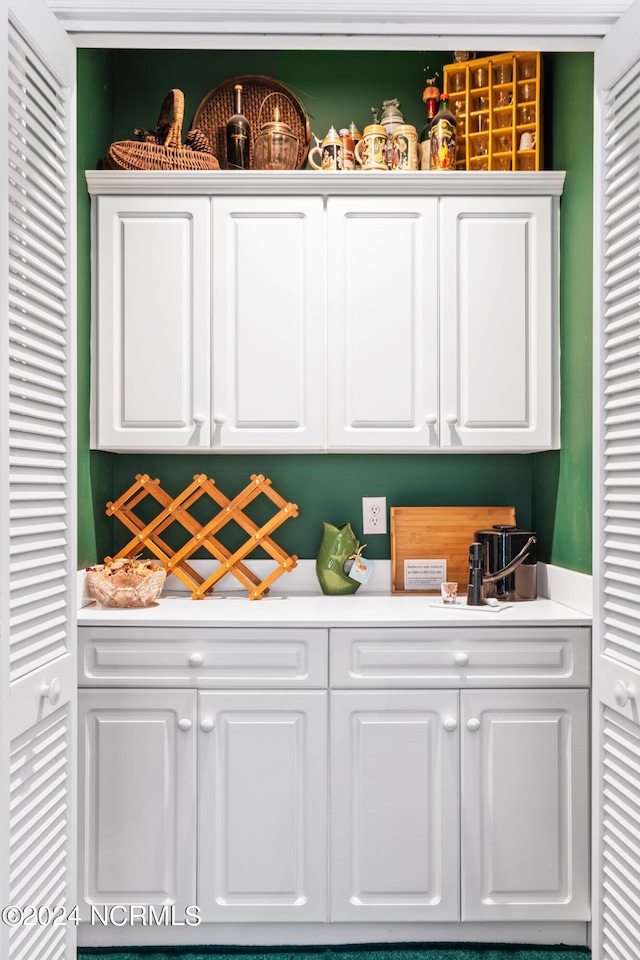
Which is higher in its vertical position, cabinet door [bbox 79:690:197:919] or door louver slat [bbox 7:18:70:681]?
door louver slat [bbox 7:18:70:681]

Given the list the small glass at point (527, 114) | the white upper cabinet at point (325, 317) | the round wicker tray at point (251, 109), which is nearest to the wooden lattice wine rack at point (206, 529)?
the white upper cabinet at point (325, 317)

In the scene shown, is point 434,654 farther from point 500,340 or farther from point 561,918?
point 500,340

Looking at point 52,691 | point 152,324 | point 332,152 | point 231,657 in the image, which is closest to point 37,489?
point 52,691

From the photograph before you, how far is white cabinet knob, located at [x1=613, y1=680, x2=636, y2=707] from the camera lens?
Answer: 1.46 metres

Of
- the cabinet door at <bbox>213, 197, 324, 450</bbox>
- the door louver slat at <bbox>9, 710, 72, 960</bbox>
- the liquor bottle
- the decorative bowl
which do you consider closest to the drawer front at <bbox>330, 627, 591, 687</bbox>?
the decorative bowl

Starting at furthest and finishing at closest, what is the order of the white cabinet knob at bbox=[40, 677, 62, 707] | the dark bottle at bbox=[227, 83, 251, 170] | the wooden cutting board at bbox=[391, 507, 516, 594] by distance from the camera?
the wooden cutting board at bbox=[391, 507, 516, 594]
the dark bottle at bbox=[227, 83, 251, 170]
the white cabinet knob at bbox=[40, 677, 62, 707]

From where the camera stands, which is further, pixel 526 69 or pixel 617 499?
pixel 526 69

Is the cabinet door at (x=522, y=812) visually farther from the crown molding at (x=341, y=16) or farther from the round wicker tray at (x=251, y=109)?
the round wicker tray at (x=251, y=109)

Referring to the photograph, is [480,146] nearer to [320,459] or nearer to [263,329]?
[263,329]

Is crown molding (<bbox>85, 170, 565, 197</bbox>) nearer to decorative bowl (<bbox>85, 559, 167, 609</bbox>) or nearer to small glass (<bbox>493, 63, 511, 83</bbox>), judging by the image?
small glass (<bbox>493, 63, 511, 83</bbox>)

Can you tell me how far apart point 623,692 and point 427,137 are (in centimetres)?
200

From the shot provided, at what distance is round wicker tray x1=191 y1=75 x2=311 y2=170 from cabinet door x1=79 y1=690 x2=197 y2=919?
189cm

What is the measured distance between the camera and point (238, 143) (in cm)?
260

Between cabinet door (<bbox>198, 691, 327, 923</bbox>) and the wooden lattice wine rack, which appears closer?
cabinet door (<bbox>198, 691, 327, 923</bbox>)
